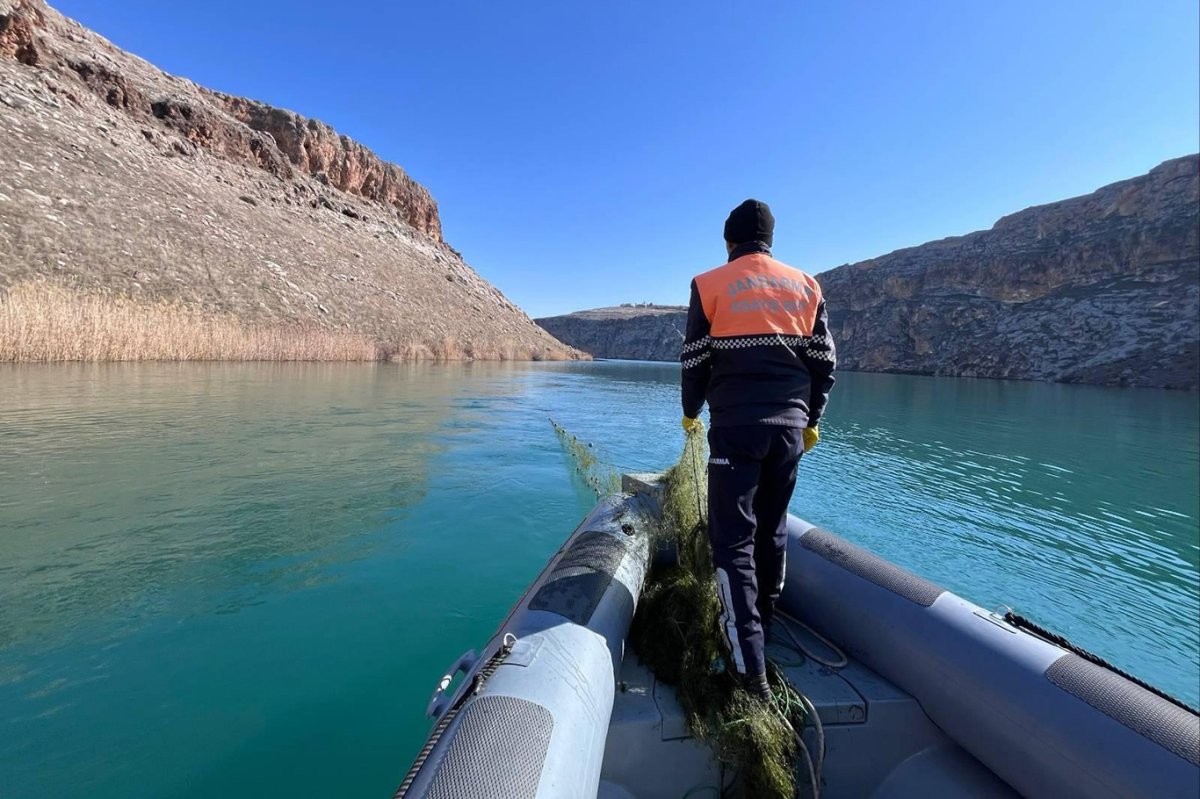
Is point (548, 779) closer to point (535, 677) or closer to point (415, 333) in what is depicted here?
point (535, 677)

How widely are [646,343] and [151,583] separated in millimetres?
120876

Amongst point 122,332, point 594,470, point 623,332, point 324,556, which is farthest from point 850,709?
point 623,332

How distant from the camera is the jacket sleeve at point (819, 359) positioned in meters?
2.36

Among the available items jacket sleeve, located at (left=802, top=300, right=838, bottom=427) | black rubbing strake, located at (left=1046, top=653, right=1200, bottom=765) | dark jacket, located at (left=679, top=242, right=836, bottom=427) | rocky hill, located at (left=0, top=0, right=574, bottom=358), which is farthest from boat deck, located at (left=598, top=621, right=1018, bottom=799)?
rocky hill, located at (left=0, top=0, right=574, bottom=358)

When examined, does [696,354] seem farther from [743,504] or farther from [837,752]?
[837,752]

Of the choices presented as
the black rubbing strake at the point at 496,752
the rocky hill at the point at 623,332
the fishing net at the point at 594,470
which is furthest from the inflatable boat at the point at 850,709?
the rocky hill at the point at 623,332

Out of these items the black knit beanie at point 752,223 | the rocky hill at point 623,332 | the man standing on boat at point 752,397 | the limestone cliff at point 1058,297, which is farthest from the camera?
the rocky hill at point 623,332

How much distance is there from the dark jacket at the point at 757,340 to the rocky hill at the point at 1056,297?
1981 inches

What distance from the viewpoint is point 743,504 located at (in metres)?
2.17

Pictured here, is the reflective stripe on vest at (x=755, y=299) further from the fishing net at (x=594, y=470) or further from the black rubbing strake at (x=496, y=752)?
the fishing net at (x=594, y=470)

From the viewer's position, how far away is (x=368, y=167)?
5691cm

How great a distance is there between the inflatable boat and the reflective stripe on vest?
137 centimetres

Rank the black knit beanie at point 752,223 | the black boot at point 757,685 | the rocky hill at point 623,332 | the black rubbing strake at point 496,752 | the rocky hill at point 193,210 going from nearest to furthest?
1. the black rubbing strake at point 496,752
2. the black boot at point 757,685
3. the black knit beanie at point 752,223
4. the rocky hill at point 193,210
5. the rocky hill at point 623,332

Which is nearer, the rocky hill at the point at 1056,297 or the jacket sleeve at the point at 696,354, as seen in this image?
the jacket sleeve at the point at 696,354
